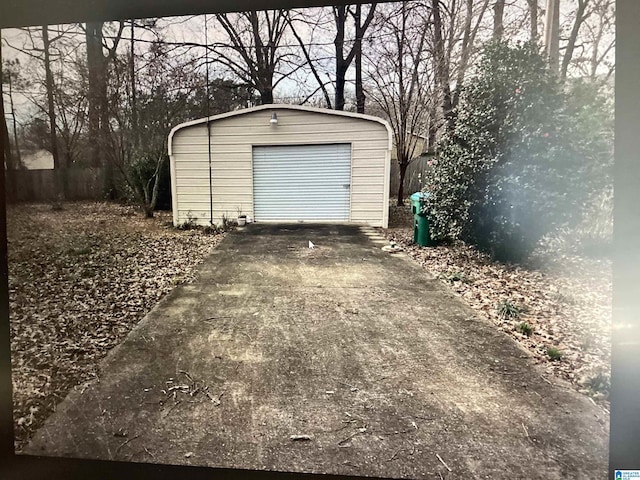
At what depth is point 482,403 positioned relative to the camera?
1.39 m

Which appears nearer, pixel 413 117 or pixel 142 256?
pixel 413 117

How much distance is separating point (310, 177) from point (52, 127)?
1.22 metres

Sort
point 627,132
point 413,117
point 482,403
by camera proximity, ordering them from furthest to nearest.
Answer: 1. point 413,117
2. point 482,403
3. point 627,132

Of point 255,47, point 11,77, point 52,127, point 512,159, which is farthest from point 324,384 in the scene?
point 11,77

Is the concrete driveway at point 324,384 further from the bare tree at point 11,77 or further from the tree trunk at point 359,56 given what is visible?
the bare tree at point 11,77

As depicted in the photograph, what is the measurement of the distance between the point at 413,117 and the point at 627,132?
761mm

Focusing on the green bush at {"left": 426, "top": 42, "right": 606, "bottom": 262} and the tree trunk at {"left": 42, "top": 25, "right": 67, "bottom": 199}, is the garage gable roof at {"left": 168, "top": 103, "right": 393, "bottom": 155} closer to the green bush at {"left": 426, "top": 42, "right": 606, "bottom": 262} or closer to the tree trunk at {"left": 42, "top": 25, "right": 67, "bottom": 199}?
the green bush at {"left": 426, "top": 42, "right": 606, "bottom": 262}

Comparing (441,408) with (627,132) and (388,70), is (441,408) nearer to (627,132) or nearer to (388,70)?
(627,132)

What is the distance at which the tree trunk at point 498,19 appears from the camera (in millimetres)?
1441

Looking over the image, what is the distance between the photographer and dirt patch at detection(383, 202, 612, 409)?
4.33ft

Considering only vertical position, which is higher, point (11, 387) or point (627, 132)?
point (627, 132)

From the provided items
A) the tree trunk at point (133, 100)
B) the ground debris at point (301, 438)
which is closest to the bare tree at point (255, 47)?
the tree trunk at point (133, 100)

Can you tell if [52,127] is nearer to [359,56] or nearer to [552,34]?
[359,56]

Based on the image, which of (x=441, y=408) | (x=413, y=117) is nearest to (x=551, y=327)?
(x=441, y=408)
